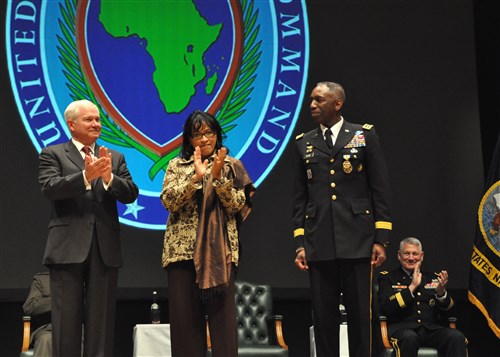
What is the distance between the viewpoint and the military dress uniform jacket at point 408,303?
5.85 m

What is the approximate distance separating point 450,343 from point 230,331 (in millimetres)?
2647

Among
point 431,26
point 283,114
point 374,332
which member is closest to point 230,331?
point 374,332

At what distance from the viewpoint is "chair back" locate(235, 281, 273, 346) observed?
6113 mm

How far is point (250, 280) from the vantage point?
20.2ft

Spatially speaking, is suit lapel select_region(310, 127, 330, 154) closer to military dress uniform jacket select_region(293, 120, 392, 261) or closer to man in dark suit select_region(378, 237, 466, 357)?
military dress uniform jacket select_region(293, 120, 392, 261)

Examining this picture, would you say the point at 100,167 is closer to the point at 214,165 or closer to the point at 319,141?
the point at 214,165

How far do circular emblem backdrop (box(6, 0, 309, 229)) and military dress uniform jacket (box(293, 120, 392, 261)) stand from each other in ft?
6.94

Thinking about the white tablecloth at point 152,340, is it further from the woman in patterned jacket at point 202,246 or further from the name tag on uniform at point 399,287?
the woman in patterned jacket at point 202,246

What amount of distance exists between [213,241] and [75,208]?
0.70 m

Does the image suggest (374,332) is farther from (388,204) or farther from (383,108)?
(388,204)

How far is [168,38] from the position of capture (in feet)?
20.3

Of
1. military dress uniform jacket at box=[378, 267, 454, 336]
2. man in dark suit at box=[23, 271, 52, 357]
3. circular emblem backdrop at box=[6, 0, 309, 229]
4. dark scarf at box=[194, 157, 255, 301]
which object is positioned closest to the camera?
dark scarf at box=[194, 157, 255, 301]

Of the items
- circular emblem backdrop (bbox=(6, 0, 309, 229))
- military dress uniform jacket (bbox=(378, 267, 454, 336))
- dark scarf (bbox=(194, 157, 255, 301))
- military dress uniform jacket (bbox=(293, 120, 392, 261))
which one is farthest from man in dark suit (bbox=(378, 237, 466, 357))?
dark scarf (bbox=(194, 157, 255, 301))

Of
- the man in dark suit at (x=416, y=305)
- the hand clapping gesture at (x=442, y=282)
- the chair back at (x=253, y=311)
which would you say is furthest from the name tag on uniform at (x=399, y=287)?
the chair back at (x=253, y=311)
